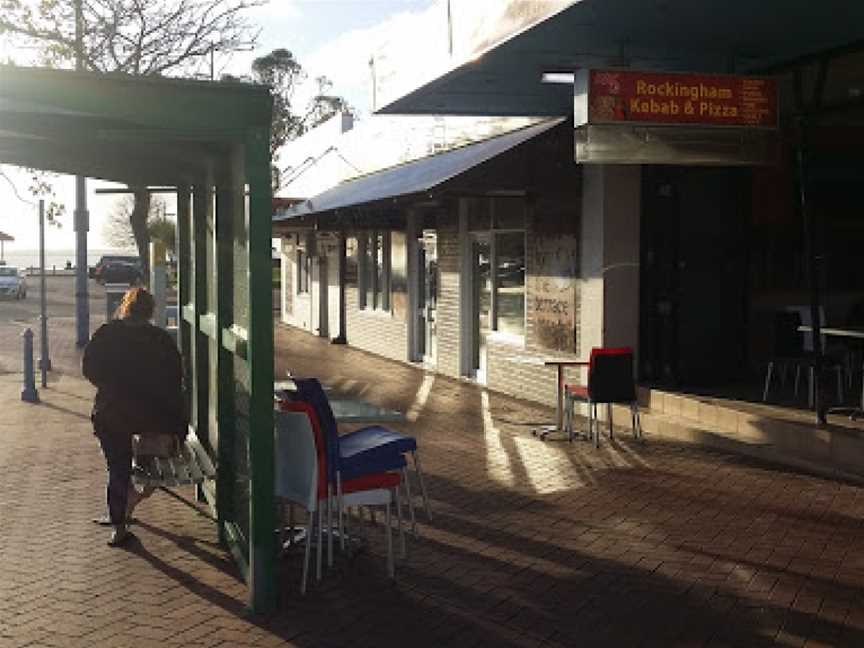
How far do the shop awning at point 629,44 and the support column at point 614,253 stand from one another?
1.21m

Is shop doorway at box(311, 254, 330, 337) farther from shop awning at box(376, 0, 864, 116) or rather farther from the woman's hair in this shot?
the woman's hair

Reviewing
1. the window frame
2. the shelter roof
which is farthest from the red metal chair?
the window frame

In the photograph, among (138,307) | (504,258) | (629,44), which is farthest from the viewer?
(504,258)

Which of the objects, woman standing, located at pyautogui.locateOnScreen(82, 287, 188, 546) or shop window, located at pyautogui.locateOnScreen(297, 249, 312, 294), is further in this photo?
shop window, located at pyautogui.locateOnScreen(297, 249, 312, 294)

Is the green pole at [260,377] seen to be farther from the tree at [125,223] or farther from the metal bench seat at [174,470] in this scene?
the tree at [125,223]

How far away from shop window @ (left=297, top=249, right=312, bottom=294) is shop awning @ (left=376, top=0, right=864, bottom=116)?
46.9 feet

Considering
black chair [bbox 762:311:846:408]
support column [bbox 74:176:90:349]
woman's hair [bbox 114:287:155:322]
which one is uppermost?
support column [bbox 74:176:90:349]

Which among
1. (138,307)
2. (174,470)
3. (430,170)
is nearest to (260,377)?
(174,470)

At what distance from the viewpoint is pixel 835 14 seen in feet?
27.9

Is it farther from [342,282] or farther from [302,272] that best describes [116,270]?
[342,282]

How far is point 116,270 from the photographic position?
2076 inches

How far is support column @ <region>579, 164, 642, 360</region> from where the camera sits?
11.1 meters

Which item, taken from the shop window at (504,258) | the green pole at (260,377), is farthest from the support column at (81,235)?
the green pole at (260,377)

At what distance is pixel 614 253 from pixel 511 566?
5.78m
